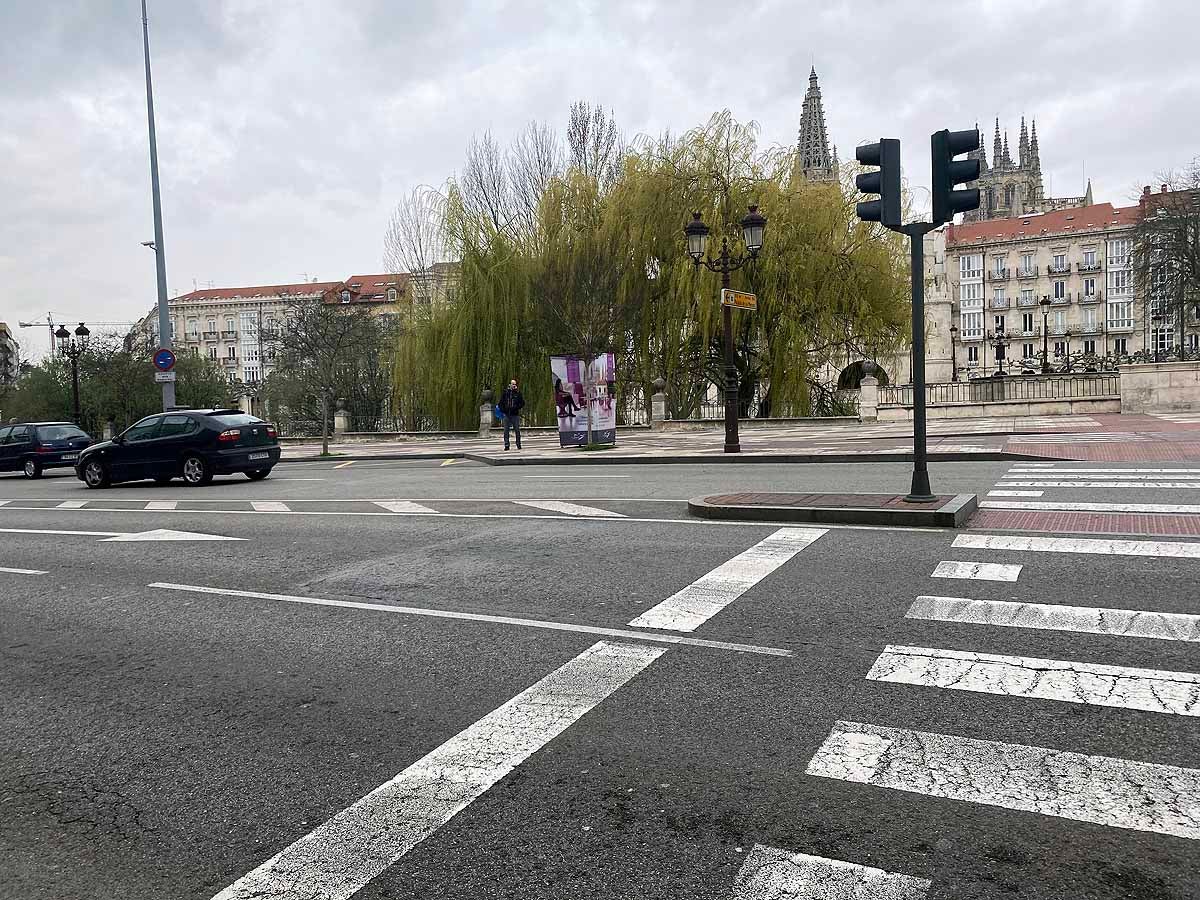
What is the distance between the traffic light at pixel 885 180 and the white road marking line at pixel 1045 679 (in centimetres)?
618

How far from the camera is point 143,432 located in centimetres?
1977

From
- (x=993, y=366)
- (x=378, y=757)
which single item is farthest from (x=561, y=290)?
(x=993, y=366)

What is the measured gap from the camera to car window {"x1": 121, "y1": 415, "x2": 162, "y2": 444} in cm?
1969

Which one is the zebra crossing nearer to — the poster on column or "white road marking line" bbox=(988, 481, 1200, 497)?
"white road marking line" bbox=(988, 481, 1200, 497)

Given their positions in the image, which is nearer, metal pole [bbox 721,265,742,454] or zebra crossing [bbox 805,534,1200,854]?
zebra crossing [bbox 805,534,1200,854]

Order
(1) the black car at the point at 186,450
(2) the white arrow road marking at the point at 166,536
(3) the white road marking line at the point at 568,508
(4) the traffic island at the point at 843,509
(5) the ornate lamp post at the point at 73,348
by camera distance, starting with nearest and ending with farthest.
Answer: (4) the traffic island at the point at 843,509
(2) the white arrow road marking at the point at 166,536
(3) the white road marking line at the point at 568,508
(1) the black car at the point at 186,450
(5) the ornate lamp post at the point at 73,348

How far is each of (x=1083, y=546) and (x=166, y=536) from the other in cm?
925

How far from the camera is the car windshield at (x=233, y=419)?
63.5ft

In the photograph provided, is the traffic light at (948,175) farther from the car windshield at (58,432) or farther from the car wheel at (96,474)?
the car windshield at (58,432)

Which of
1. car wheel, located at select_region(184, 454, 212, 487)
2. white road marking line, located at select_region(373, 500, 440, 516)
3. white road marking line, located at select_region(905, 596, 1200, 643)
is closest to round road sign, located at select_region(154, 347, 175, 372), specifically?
car wheel, located at select_region(184, 454, 212, 487)

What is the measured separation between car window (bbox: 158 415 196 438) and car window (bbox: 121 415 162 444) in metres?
0.16

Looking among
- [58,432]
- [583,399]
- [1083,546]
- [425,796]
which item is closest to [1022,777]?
[425,796]

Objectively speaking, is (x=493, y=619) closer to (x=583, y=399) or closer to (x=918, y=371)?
(x=918, y=371)

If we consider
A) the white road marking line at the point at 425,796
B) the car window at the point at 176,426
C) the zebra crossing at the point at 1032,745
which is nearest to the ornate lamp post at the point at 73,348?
→ the car window at the point at 176,426
